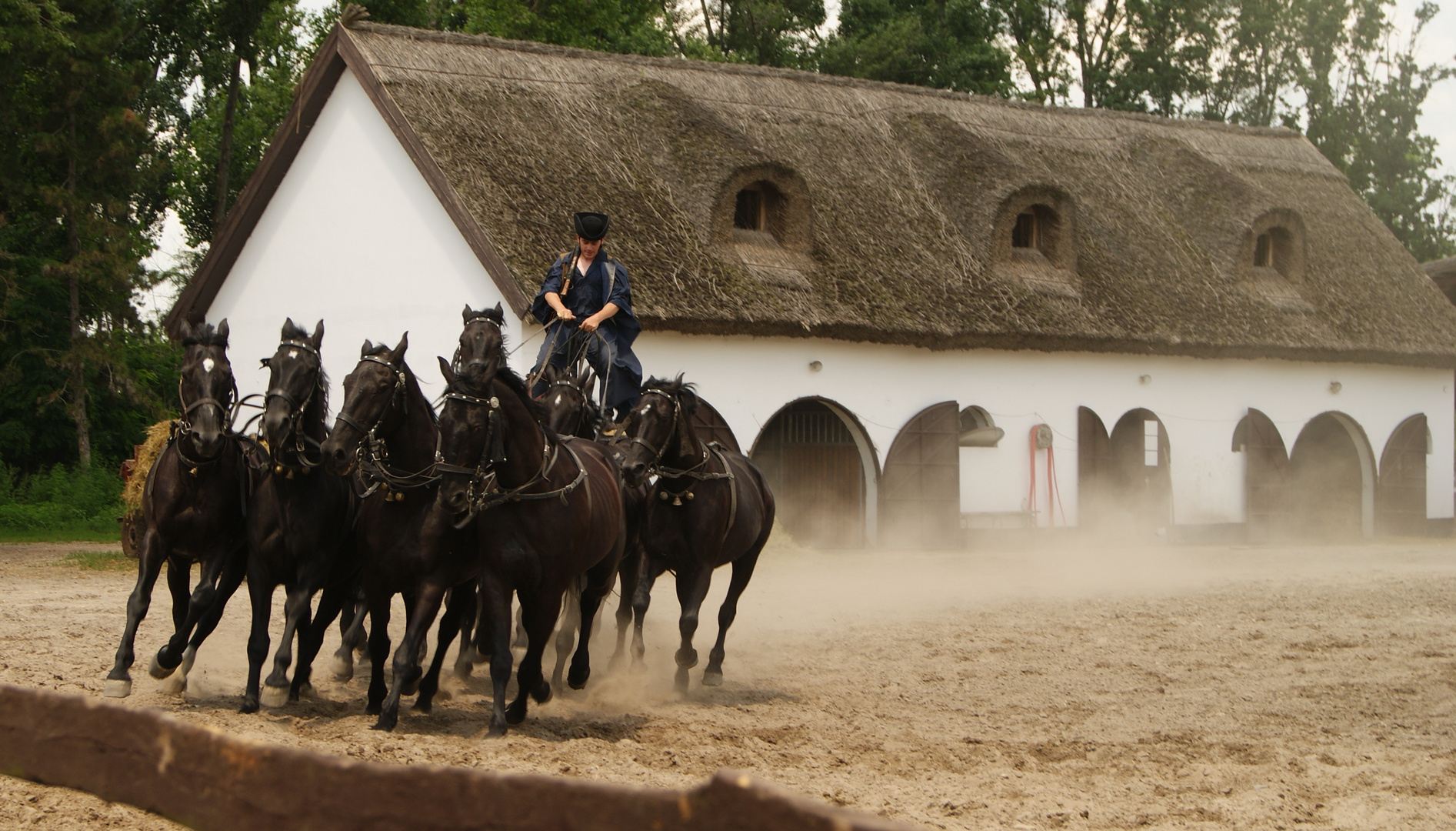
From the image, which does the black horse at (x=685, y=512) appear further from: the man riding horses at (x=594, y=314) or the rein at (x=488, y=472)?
the rein at (x=488, y=472)

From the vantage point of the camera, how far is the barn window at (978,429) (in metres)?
19.9

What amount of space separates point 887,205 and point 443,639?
554 inches

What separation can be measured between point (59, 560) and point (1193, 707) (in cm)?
1299

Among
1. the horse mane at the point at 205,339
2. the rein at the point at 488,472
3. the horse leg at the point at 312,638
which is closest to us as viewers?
the rein at the point at 488,472

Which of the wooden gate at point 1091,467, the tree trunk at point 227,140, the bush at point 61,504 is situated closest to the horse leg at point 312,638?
the bush at point 61,504

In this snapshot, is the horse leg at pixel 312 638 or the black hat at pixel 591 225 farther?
the black hat at pixel 591 225

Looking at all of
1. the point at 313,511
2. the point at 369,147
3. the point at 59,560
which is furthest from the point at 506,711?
the point at 369,147

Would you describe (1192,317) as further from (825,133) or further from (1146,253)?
(825,133)

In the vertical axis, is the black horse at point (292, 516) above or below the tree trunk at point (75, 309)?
below

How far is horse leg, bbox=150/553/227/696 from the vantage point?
7215 millimetres

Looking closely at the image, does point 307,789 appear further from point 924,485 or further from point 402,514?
point 924,485

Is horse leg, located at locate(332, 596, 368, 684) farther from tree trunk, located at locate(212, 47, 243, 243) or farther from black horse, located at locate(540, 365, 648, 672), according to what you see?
tree trunk, located at locate(212, 47, 243, 243)

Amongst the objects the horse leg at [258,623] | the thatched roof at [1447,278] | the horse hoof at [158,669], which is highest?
the thatched roof at [1447,278]

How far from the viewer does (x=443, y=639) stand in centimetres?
760
